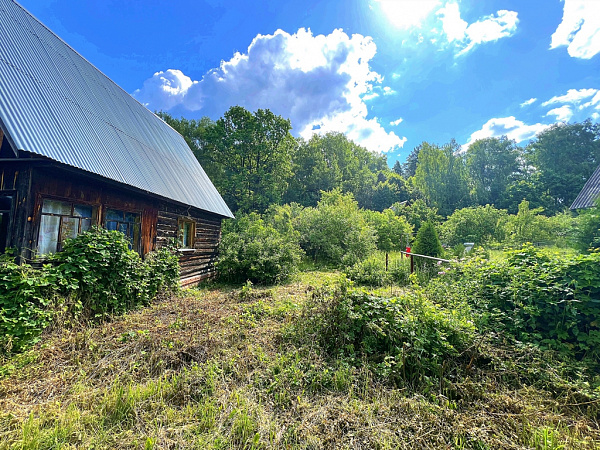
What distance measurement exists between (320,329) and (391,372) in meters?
1.11

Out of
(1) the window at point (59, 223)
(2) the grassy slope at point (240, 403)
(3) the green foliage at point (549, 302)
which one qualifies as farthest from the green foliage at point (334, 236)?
(1) the window at point (59, 223)

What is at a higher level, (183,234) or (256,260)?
(183,234)

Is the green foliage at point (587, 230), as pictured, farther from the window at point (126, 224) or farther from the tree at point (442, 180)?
the tree at point (442, 180)

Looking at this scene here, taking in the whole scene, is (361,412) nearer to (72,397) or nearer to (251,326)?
(251,326)

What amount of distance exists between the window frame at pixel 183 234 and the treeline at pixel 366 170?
13183 mm

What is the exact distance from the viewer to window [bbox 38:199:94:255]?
4.18 metres

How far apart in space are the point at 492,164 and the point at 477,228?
2557 cm

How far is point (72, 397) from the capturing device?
258 cm

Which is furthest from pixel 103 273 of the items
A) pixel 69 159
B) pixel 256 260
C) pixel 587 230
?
pixel 587 230

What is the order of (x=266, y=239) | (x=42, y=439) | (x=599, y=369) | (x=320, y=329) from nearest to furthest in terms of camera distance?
(x=42, y=439)
(x=599, y=369)
(x=320, y=329)
(x=266, y=239)

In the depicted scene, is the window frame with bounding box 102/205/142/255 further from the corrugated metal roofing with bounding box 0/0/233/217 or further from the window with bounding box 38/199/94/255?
the corrugated metal roofing with bounding box 0/0/233/217

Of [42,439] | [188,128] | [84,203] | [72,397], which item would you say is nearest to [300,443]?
[42,439]

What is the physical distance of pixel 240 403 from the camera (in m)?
2.55

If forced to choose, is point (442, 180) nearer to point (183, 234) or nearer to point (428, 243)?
point (428, 243)
